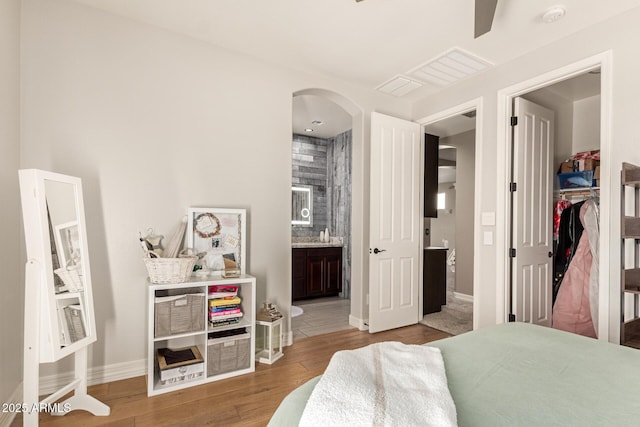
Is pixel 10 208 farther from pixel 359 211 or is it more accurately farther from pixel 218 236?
pixel 359 211

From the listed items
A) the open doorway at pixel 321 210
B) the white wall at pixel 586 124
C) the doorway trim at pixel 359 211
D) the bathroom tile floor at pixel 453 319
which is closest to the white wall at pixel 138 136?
Answer: the doorway trim at pixel 359 211

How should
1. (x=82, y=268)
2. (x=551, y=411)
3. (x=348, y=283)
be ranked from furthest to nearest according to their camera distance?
1. (x=348, y=283)
2. (x=82, y=268)
3. (x=551, y=411)

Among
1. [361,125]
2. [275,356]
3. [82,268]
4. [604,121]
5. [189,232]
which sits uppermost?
[361,125]

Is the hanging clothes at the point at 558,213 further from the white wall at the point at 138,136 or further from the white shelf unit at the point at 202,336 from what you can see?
the white shelf unit at the point at 202,336

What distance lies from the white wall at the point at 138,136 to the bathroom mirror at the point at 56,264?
0.34m

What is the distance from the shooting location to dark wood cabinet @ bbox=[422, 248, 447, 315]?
421cm

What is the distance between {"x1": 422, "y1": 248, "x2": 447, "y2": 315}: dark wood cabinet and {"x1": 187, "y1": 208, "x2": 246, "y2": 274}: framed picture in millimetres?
2494

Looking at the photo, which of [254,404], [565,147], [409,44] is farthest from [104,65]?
[565,147]

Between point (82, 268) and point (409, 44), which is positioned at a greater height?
point (409, 44)

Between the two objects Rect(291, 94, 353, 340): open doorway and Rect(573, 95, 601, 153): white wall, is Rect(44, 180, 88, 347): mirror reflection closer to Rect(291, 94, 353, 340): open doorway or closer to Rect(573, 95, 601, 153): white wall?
Rect(291, 94, 353, 340): open doorway

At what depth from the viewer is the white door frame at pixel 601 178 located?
2.32 m

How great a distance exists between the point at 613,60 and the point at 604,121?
43cm

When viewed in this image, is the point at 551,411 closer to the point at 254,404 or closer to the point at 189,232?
the point at 254,404

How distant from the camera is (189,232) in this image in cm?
260
